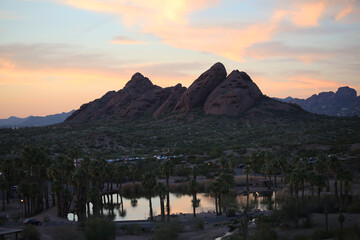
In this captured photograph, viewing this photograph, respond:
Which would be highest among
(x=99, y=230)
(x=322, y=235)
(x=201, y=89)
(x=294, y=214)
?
(x=201, y=89)

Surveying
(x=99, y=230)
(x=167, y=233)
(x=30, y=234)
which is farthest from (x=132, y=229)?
(x=30, y=234)

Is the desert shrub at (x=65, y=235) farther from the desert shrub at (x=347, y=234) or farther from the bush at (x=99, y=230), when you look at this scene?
the desert shrub at (x=347, y=234)

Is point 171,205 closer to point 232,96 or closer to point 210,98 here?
point 232,96

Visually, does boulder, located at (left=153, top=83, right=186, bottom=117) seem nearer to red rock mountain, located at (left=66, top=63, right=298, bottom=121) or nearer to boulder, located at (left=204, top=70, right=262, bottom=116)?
red rock mountain, located at (left=66, top=63, right=298, bottom=121)

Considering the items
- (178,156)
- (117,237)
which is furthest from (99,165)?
(178,156)

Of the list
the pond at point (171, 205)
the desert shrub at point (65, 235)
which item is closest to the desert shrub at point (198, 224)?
the pond at point (171, 205)

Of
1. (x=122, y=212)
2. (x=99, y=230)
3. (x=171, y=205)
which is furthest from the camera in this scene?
(x=171, y=205)

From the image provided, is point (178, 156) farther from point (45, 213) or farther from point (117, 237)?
point (117, 237)
